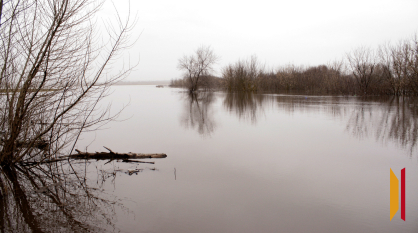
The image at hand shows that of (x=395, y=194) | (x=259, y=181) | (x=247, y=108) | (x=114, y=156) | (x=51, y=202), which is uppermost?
(x=247, y=108)

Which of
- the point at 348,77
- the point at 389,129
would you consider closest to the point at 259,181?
the point at 389,129

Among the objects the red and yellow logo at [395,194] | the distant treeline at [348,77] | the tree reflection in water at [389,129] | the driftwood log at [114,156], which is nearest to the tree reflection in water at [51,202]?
the driftwood log at [114,156]

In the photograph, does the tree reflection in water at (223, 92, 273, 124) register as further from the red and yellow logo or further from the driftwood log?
the red and yellow logo

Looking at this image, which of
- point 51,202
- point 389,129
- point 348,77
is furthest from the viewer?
point 348,77

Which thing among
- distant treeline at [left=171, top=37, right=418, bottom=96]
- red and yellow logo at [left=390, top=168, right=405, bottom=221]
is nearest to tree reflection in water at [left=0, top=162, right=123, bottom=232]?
red and yellow logo at [left=390, top=168, right=405, bottom=221]

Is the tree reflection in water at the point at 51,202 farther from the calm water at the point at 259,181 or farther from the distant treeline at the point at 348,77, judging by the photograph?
the distant treeline at the point at 348,77

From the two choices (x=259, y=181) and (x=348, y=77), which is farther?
(x=348, y=77)

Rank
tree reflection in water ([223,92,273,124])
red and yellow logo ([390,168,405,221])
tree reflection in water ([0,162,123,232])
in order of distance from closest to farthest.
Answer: tree reflection in water ([0,162,123,232])
red and yellow logo ([390,168,405,221])
tree reflection in water ([223,92,273,124])

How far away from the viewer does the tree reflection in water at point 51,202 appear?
3.26m

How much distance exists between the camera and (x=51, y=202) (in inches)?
154

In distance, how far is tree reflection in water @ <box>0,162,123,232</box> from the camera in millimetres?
3258

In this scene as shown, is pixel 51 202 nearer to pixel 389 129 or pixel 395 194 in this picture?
pixel 395 194

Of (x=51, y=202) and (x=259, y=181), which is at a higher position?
(x=51, y=202)

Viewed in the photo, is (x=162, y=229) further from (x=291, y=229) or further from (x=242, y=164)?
(x=242, y=164)
